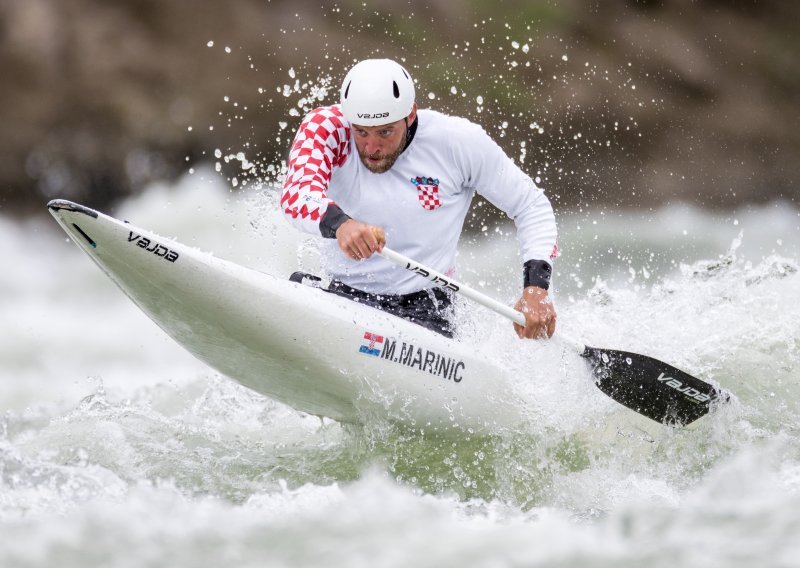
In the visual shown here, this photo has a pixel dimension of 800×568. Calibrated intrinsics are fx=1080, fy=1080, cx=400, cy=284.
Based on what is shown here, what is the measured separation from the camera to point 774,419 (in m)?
4.67

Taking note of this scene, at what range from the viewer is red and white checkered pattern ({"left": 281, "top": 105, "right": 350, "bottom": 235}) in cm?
391

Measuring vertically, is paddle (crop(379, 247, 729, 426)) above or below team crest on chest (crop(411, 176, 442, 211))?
below

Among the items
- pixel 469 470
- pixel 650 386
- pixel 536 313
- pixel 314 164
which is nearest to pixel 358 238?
pixel 314 164

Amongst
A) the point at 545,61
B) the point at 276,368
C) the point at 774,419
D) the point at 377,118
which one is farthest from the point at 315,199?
the point at 545,61

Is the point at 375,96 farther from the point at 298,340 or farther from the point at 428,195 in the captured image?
the point at 298,340

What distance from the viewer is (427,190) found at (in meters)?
4.21

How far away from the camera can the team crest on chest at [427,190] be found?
4191 millimetres

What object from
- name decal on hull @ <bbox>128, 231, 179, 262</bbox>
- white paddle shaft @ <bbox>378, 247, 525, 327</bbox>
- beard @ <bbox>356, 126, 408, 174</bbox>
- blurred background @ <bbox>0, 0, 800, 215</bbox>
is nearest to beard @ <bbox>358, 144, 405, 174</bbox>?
beard @ <bbox>356, 126, 408, 174</bbox>

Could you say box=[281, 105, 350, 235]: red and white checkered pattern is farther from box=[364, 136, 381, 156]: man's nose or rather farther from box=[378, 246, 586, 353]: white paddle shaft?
box=[378, 246, 586, 353]: white paddle shaft

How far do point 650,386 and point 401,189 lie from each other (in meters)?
1.32

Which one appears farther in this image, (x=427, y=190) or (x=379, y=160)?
(x=427, y=190)

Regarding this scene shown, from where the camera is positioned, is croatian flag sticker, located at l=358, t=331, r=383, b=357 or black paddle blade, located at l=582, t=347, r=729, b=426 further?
black paddle blade, located at l=582, t=347, r=729, b=426

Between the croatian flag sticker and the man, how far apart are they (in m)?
0.23

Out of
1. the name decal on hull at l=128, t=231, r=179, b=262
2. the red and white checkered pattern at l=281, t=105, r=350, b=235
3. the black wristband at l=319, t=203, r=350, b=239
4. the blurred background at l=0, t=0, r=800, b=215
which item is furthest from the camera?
the blurred background at l=0, t=0, r=800, b=215
